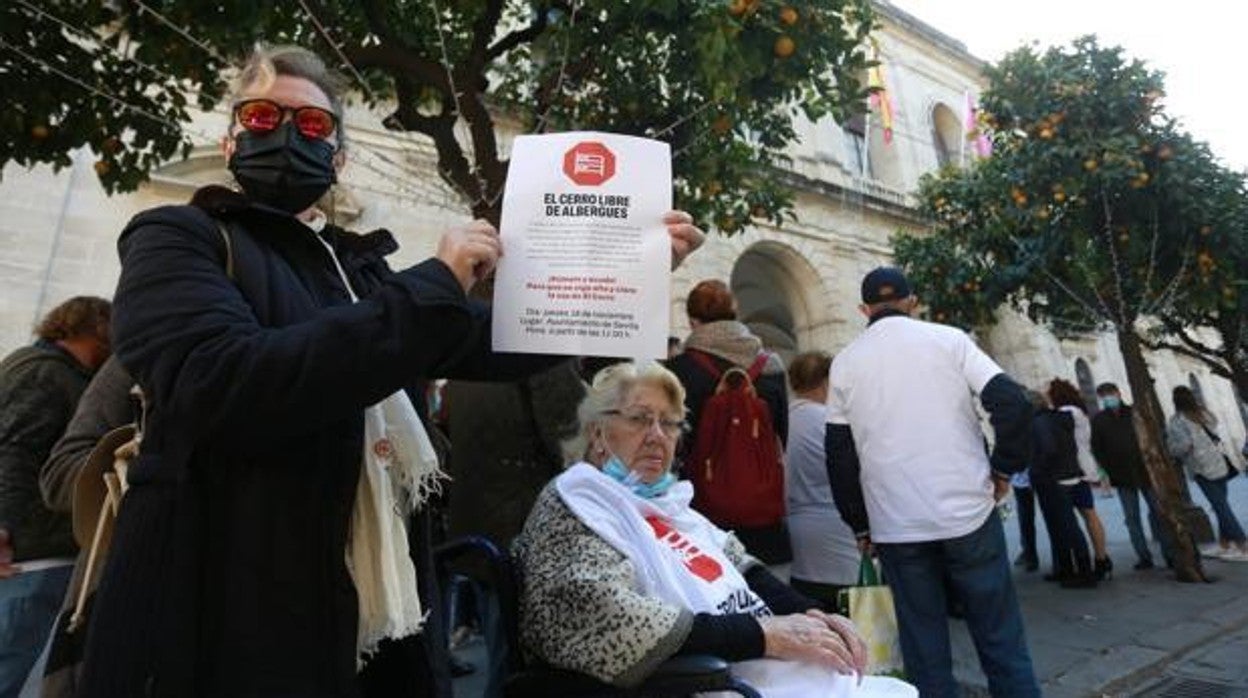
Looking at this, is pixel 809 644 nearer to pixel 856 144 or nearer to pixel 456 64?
pixel 456 64

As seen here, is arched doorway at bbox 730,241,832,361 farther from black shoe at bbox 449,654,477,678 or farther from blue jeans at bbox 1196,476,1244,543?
black shoe at bbox 449,654,477,678

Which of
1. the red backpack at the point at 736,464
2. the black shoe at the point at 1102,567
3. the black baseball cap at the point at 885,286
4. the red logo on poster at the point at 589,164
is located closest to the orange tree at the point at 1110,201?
the black shoe at the point at 1102,567

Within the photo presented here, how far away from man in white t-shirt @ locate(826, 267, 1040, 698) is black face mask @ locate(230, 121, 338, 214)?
266 centimetres

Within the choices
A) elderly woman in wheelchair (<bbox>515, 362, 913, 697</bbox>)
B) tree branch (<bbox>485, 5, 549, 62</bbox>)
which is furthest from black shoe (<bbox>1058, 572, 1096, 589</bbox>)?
tree branch (<bbox>485, 5, 549, 62</bbox>)

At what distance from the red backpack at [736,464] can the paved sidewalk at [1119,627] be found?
1.71 metres

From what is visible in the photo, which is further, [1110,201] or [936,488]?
[1110,201]

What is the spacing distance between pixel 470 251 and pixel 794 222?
9605 millimetres

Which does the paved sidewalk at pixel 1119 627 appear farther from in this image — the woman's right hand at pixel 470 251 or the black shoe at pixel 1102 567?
the woman's right hand at pixel 470 251

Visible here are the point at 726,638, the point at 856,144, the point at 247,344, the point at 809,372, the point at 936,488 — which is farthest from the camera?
the point at 856,144

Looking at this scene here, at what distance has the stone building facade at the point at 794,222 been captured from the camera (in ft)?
25.4

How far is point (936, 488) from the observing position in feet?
9.98

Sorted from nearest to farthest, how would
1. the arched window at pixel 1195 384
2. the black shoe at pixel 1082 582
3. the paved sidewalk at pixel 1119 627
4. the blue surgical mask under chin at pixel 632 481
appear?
1. the blue surgical mask under chin at pixel 632 481
2. the paved sidewalk at pixel 1119 627
3. the black shoe at pixel 1082 582
4. the arched window at pixel 1195 384

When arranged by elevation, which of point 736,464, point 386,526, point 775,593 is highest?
point 736,464

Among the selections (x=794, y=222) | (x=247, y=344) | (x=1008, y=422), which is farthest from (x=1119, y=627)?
(x=794, y=222)
